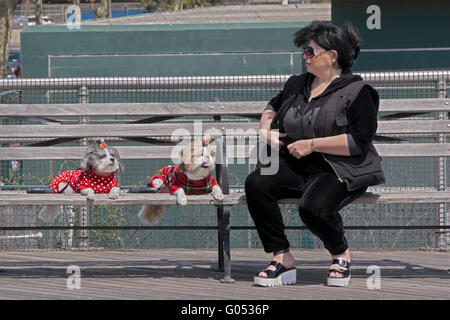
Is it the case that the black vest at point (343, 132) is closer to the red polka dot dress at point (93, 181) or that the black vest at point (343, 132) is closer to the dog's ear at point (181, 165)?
the dog's ear at point (181, 165)

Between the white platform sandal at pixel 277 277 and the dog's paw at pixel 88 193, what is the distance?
1047mm

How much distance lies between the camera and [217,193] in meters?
4.97

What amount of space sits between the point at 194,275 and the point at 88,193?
2.86ft

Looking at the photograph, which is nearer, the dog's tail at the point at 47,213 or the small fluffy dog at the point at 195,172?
the small fluffy dog at the point at 195,172

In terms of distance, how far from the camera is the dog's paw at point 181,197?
193 inches

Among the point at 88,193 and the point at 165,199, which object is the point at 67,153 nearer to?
the point at 88,193

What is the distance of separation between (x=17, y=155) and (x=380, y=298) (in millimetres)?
2541

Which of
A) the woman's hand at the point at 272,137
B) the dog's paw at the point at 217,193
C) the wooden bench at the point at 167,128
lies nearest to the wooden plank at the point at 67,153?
the wooden bench at the point at 167,128

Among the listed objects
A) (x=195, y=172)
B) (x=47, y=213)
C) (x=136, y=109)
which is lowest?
(x=47, y=213)

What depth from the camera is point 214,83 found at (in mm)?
5844

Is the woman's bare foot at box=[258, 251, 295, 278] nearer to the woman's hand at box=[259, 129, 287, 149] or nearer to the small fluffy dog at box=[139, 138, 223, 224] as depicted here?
the small fluffy dog at box=[139, 138, 223, 224]

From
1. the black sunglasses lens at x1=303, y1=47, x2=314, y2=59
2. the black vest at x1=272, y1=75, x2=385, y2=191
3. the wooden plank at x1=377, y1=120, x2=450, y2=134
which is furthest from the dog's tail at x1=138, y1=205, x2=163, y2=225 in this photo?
the wooden plank at x1=377, y1=120, x2=450, y2=134

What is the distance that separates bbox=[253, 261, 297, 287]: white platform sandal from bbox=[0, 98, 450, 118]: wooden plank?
1.16 metres

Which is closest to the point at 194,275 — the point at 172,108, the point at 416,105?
the point at 172,108
